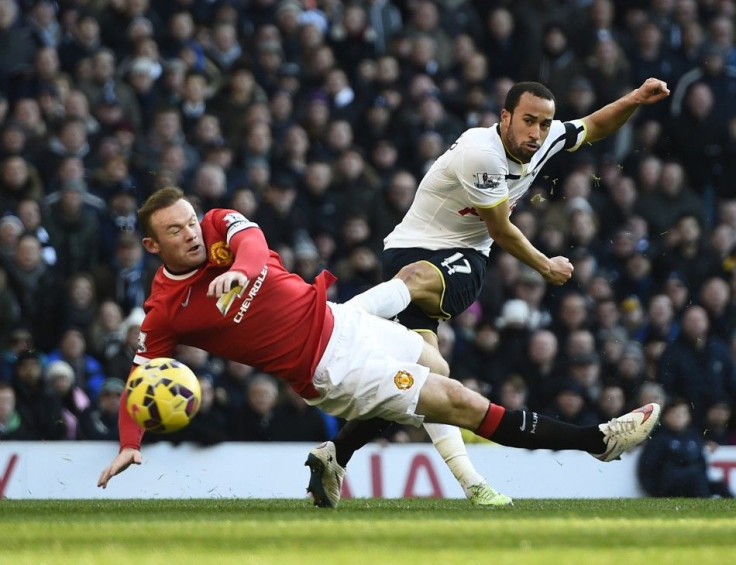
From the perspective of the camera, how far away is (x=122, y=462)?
7.00m

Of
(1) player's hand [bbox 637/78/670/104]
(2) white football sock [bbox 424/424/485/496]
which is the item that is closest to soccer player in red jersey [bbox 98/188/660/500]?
(2) white football sock [bbox 424/424/485/496]

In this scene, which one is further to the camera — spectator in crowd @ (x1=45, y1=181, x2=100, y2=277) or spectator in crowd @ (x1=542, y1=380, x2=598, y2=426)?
spectator in crowd @ (x1=45, y1=181, x2=100, y2=277)

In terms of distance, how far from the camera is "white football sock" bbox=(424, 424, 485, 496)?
8013 millimetres

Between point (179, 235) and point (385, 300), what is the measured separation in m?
1.25

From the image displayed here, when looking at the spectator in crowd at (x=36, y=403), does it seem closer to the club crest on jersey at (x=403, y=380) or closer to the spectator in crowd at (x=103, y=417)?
the spectator in crowd at (x=103, y=417)

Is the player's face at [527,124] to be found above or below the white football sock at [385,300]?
above

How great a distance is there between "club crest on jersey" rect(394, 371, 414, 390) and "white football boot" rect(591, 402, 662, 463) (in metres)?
1.06

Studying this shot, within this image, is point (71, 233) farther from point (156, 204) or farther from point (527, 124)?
point (527, 124)

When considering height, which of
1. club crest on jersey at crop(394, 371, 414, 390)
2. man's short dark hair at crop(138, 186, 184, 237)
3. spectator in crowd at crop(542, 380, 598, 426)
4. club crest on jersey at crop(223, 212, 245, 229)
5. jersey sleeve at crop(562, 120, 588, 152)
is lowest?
spectator in crowd at crop(542, 380, 598, 426)

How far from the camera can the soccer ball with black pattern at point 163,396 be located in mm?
6926

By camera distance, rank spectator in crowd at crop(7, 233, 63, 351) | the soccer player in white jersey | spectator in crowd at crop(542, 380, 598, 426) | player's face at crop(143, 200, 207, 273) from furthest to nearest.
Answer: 1. spectator in crowd at crop(7, 233, 63, 351)
2. spectator in crowd at crop(542, 380, 598, 426)
3. the soccer player in white jersey
4. player's face at crop(143, 200, 207, 273)

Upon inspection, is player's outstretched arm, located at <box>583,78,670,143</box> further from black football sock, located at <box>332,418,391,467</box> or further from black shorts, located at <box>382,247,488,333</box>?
black football sock, located at <box>332,418,391,467</box>

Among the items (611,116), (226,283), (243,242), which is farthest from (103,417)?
(226,283)

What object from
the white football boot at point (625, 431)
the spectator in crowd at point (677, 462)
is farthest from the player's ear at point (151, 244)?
the spectator in crowd at point (677, 462)
